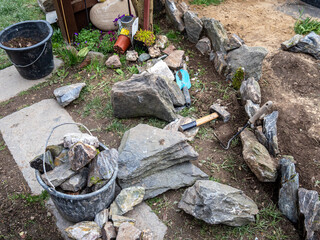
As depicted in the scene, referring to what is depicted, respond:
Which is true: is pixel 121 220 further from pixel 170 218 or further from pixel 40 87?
pixel 40 87

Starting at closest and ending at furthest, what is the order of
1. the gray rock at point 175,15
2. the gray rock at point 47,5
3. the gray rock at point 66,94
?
the gray rock at point 66,94, the gray rock at point 175,15, the gray rock at point 47,5

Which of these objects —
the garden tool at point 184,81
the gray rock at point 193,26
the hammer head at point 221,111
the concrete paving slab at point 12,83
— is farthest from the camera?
the gray rock at point 193,26

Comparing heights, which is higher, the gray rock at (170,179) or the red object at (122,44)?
the red object at (122,44)

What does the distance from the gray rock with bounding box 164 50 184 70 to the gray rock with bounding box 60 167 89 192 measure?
97.8 inches

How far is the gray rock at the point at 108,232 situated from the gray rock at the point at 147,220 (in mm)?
271

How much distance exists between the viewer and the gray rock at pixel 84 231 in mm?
2400

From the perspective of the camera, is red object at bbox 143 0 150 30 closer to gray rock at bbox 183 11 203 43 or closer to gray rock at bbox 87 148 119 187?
gray rock at bbox 183 11 203 43

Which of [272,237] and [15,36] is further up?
[15,36]

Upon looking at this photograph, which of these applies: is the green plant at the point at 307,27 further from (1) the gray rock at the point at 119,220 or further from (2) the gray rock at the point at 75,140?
(1) the gray rock at the point at 119,220

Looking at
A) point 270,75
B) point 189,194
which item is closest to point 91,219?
point 189,194

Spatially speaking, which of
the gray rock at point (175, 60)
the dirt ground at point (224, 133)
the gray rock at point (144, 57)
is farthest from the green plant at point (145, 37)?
the dirt ground at point (224, 133)

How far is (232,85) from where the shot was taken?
13.6ft

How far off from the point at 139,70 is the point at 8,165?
7.43ft

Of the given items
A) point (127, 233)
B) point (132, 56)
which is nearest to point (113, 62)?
point (132, 56)
